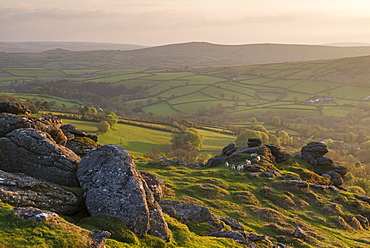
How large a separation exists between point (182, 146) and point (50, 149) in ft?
254

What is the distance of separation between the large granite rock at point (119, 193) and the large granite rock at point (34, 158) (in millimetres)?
1154

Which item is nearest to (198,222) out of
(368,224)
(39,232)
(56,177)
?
(56,177)

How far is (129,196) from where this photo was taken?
60.2ft

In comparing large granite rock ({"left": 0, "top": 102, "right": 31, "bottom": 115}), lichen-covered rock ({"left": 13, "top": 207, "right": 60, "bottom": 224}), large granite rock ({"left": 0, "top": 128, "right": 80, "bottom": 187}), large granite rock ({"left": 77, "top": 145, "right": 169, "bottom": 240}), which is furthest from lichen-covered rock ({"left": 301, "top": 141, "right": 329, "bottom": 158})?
lichen-covered rock ({"left": 13, "top": 207, "right": 60, "bottom": 224})

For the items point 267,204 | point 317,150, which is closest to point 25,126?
point 267,204

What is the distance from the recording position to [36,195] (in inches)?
661

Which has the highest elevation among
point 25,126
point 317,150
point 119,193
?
point 25,126

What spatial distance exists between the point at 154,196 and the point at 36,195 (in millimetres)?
9127

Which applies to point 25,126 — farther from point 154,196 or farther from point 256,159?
point 256,159

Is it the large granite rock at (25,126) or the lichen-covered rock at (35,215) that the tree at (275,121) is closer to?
the large granite rock at (25,126)

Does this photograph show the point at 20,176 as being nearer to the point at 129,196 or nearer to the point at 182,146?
the point at 129,196

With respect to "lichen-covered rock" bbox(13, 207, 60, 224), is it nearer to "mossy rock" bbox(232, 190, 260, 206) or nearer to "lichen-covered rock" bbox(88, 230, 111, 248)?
"lichen-covered rock" bbox(88, 230, 111, 248)

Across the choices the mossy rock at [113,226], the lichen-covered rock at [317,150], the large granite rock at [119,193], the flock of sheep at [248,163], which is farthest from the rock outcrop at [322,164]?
the mossy rock at [113,226]

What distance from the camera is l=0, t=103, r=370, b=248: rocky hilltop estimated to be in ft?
57.9
